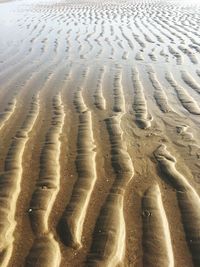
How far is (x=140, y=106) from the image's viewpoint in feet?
19.8

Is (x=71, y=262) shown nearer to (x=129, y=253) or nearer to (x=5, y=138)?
(x=129, y=253)

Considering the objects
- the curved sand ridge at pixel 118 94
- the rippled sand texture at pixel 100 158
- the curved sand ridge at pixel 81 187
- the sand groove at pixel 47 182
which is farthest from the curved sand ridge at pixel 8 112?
the curved sand ridge at pixel 118 94

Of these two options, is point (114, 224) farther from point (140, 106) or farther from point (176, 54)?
point (176, 54)

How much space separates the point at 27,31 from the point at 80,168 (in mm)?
10518

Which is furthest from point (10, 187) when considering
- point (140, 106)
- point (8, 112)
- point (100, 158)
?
point (140, 106)

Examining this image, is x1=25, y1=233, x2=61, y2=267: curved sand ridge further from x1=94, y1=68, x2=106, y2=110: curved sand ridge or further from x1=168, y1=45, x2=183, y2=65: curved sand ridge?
x1=168, y1=45, x2=183, y2=65: curved sand ridge

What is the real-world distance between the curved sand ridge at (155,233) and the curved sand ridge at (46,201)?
68 cm

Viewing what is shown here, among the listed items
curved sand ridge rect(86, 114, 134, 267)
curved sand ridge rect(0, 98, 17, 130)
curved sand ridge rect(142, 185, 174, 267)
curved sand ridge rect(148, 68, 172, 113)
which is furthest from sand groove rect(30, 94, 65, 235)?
curved sand ridge rect(148, 68, 172, 113)

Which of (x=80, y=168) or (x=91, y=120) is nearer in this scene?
(x=80, y=168)

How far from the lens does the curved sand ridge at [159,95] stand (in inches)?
234

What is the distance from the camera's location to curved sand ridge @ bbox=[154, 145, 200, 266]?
304cm

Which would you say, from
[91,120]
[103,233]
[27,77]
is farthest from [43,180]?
[27,77]

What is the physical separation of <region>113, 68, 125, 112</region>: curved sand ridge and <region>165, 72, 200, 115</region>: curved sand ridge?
91 centimetres

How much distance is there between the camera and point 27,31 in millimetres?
13672
